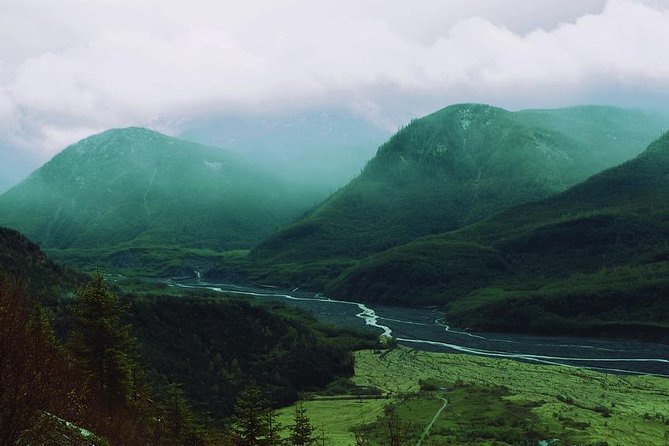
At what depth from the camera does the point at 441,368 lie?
120 m

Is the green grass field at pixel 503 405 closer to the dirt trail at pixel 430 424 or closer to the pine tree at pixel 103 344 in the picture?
the dirt trail at pixel 430 424

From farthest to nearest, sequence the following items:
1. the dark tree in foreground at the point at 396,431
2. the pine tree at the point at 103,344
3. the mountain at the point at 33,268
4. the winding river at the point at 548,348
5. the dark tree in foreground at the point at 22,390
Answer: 1. the winding river at the point at 548,348
2. the mountain at the point at 33,268
3. the pine tree at the point at 103,344
4. the dark tree in foreground at the point at 396,431
5. the dark tree in foreground at the point at 22,390

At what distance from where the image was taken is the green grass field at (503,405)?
6003 cm

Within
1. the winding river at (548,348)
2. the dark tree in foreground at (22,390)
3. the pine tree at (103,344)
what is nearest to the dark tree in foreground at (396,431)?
the dark tree in foreground at (22,390)

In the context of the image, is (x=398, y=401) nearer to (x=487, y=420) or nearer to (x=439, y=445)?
(x=487, y=420)

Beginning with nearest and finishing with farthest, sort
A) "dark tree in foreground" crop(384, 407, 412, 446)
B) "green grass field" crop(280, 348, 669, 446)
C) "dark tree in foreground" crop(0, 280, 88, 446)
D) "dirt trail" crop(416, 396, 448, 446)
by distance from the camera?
"dark tree in foreground" crop(0, 280, 88, 446) → "dark tree in foreground" crop(384, 407, 412, 446) → "dirt trail" crop(416, 396, 448, 446) → "green grass field" crop(280, 348, 669, 446)

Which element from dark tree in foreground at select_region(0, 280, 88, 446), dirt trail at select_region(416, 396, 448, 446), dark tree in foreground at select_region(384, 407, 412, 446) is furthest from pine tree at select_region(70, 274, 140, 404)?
dirt trail at select_region(416, 396, 448, 446)

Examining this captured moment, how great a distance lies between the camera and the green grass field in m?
60.0

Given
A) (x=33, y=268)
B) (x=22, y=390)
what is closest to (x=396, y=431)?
(x=22, y=390)

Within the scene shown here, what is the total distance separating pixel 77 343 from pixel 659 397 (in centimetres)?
8986

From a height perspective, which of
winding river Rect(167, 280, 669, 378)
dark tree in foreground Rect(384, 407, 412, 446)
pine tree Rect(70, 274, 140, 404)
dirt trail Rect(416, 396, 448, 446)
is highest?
pine tree Rect(70, 274, 140, 404)

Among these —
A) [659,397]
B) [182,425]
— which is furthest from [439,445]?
[659,397]

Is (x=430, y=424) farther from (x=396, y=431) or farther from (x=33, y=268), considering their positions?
(x=33, y=268)

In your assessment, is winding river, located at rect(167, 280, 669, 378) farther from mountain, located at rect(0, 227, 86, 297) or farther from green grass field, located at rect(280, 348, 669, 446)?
mountain, located at rect(0, 227, 86, 297)
